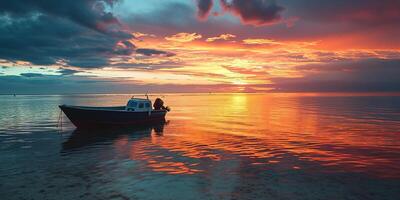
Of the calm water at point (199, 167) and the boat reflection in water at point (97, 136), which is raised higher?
the boat reflection in water at point (97, 136)

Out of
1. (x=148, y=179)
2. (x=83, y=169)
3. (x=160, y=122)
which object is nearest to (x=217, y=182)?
(x=148, y=179)

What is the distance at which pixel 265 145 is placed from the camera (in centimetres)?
2464

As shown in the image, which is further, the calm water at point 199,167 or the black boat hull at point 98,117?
the black boat hull at point 98,117

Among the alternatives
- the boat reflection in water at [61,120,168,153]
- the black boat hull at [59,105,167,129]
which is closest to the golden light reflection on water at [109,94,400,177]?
the boat reflection in water at [61,120,168,153]

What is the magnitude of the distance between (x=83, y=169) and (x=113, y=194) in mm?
4985

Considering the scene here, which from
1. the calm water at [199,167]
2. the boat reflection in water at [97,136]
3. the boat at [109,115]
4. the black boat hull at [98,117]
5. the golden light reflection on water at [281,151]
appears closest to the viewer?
the calm water at [199,167]

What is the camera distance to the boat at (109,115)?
108 feet

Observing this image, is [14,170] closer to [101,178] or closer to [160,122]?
[101,178]

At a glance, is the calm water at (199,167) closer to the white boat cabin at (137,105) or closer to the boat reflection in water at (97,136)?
the boat reflection in water at (97,136)

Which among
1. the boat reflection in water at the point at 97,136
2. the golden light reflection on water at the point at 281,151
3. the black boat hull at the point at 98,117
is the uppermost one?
the black boat hull at the point at 98,117

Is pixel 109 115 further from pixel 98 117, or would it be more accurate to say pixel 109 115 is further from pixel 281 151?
pixel 281 151

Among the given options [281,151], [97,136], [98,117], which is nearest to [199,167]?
[281,151]

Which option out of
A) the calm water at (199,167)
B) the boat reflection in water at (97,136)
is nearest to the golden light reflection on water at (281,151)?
the calm water at (199,167)

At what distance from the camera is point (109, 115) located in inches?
1332
